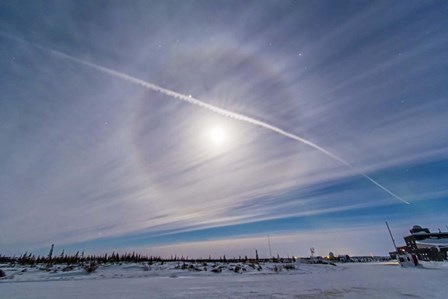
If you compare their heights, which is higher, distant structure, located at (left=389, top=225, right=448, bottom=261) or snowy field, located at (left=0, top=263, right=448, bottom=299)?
distant structure, located at (left=389, top=225, right=448, bottom=261)

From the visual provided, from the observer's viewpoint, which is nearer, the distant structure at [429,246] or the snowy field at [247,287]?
the snowy field at [247,287]

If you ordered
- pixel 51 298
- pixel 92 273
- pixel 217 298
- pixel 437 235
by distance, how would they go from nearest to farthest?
pixel 217 298, pixel 51 298, pixel 92 273, pixel 437 235

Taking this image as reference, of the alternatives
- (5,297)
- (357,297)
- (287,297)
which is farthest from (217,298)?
(5,297)

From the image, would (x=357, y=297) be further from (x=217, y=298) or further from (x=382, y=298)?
(x=217, y=298)

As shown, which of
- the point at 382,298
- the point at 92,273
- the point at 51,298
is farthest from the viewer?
the point at 92,273

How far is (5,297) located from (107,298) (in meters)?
5.61

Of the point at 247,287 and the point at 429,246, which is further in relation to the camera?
the point at 429,246

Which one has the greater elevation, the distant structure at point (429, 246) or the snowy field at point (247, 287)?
the distant structure at point (429, 246)

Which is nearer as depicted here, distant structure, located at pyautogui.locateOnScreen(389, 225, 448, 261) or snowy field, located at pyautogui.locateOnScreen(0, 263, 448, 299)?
snowy field, located at pyautogui.locateOnScreen(0, 263, 448, 299)

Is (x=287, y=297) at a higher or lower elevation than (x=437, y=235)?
lower

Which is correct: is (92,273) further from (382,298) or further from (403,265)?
(403,265)

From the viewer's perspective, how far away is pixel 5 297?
12.3 meters

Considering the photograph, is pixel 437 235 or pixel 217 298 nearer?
pixel 217 298

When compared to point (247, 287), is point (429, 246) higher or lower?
higher
